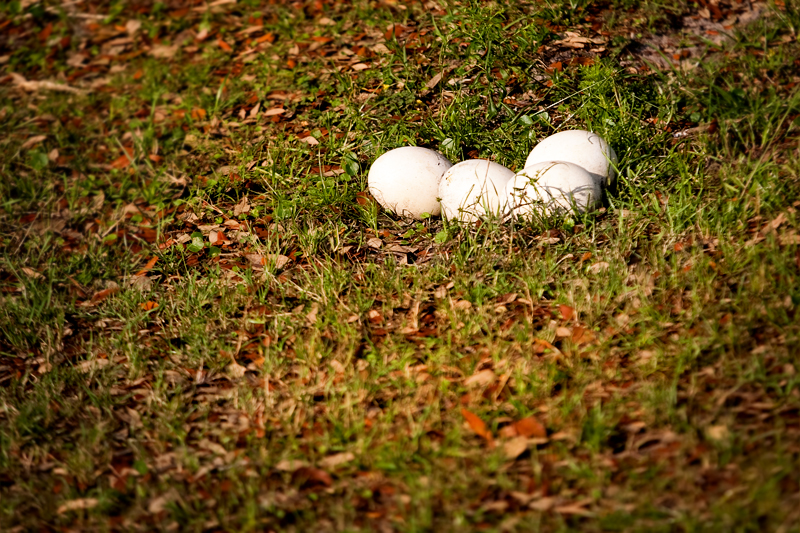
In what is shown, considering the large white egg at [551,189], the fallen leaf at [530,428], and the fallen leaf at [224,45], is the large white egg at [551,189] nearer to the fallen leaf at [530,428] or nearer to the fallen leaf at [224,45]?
the fallen leaf at [530,428]

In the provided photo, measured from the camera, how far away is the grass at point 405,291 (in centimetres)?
237

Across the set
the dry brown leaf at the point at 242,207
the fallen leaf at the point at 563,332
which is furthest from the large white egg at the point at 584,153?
the dry brown leaf at the point at 242,207

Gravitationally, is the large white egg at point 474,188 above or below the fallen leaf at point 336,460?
above

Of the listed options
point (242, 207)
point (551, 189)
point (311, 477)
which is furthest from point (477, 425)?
point (242, 207)

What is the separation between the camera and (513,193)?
3250 millimetres

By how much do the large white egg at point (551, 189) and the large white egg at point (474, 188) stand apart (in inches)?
3.2

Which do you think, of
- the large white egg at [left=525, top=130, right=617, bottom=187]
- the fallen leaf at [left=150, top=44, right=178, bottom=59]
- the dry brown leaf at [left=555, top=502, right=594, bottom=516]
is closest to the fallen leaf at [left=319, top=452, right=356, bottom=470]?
the dry brown leaf at [left=555, top=502, right=594, bottom=516]

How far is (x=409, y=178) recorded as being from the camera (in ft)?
11.5

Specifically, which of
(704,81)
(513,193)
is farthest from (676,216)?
(704,81)

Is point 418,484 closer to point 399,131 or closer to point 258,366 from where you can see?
point 258,366

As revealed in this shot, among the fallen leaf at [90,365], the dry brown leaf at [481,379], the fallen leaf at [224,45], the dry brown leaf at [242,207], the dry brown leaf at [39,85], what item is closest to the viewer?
the dry brown leaf at [481,379]

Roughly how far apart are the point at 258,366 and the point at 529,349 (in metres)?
1.21

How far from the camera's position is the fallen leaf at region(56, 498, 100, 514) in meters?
2.48

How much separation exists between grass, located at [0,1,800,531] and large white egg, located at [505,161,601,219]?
94 millimetres
